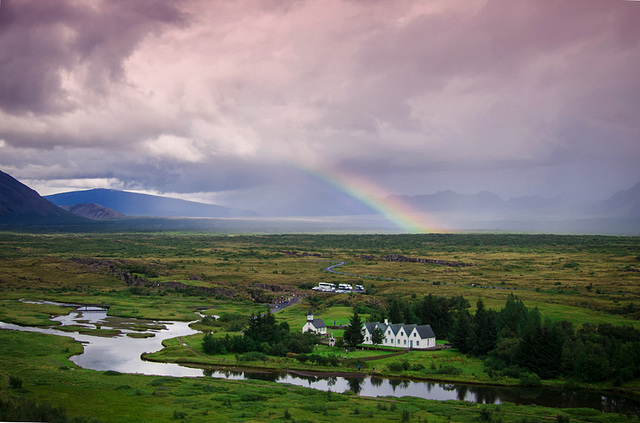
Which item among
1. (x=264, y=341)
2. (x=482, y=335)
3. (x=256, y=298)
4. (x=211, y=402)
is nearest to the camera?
(x=211, y=402)

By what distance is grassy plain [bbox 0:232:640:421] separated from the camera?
3111cm

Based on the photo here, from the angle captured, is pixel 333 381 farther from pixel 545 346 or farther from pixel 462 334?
pixel 545 346

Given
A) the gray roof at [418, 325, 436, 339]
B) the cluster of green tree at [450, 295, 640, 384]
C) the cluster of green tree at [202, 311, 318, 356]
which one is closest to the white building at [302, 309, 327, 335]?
the cluster of green tree at [202, 311, 318, 356]

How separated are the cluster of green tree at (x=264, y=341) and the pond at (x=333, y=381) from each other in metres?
4.42

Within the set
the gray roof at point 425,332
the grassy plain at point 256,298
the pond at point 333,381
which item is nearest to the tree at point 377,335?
the gray roof at point 425,332

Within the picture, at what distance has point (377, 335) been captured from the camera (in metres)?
49.3

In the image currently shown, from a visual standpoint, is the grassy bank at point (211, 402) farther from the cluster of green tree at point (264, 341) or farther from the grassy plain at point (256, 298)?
the cluster of green tree at point (264, 341)

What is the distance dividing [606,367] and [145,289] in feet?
249

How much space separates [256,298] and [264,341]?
3663 centimetres

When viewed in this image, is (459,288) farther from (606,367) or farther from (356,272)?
(606,367)

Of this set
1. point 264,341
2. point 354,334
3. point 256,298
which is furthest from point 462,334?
point 256,298

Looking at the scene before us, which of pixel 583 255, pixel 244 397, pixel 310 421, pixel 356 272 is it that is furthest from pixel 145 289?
pixel 583 255

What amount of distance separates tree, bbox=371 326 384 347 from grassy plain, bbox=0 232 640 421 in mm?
4386

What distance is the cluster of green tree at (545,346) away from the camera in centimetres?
3803
